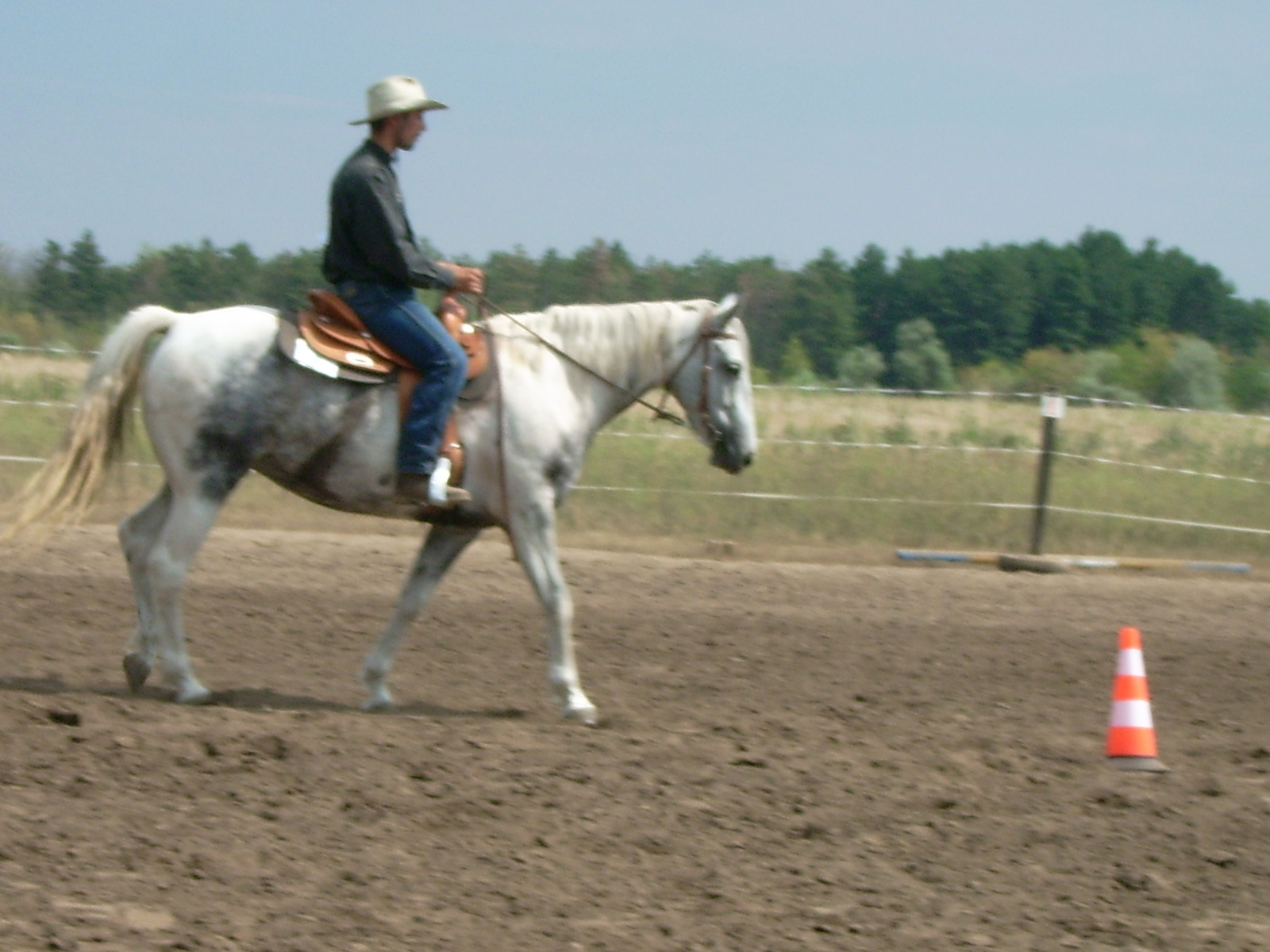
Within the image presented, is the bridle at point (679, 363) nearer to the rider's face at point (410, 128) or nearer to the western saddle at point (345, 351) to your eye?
the western saddle at point (345, 351)

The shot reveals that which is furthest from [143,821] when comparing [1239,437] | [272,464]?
[1239,437]

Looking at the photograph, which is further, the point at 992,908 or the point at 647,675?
the point at 647,675

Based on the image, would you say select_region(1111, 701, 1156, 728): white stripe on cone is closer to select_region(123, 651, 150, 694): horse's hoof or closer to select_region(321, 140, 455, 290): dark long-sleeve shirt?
select_region(321, 140, 455, 290): dark long-sleeve shirt

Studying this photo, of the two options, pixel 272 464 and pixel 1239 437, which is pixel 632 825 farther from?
pixel 1239 437

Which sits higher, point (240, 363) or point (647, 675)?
point (240, 363)

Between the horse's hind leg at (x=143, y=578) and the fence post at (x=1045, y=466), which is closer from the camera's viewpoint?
the horse's hind leg at (x=143, y=578)

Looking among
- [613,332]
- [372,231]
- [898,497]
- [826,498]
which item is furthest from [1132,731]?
[898,497]

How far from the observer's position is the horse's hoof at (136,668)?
688cm

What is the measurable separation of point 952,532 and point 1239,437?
615 centimetres

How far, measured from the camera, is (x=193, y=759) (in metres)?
5.52

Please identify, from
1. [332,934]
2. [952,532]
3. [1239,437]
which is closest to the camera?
[332,934]

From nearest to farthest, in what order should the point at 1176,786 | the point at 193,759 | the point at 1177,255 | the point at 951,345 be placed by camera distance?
the point at 193,759 < the point at 1176,786 < the point at 951,345 < the point at 1177,255

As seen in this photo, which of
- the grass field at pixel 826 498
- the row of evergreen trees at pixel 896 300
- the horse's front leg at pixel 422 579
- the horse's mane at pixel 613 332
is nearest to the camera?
the horse's front leg at pixel 422 579

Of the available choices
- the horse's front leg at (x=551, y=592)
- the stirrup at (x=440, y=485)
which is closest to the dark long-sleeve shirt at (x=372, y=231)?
the stirrup at (x=440, y=485)
